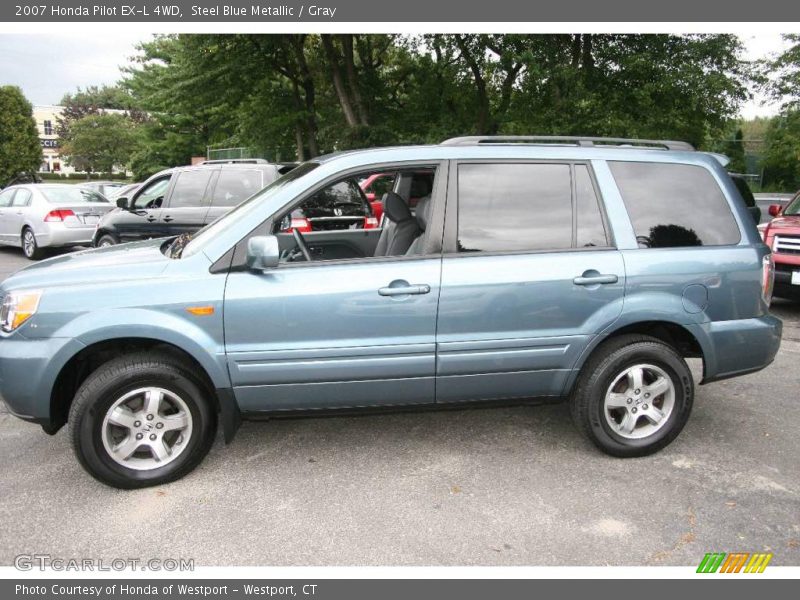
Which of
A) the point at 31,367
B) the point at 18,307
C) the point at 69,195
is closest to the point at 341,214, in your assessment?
the point at 18,307

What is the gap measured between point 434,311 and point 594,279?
0.94 metres

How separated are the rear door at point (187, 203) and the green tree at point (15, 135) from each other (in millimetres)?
25528

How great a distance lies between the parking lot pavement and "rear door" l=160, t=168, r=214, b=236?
495 cm

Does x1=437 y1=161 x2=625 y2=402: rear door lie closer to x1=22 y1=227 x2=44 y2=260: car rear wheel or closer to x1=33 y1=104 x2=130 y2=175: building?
x1=22 y1=227 x2=44 y2=260: car rear wheel

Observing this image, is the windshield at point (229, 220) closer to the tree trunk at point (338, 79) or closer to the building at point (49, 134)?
the tree trunk at point (338, 79)

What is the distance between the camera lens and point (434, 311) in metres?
3.29

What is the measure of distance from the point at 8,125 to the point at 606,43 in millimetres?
27584

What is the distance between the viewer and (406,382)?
3.37 meters

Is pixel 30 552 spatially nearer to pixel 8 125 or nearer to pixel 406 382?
pixel 406 382

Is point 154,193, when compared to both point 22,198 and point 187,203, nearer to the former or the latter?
point 187,203

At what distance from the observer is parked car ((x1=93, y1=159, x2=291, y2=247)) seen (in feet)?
28.7

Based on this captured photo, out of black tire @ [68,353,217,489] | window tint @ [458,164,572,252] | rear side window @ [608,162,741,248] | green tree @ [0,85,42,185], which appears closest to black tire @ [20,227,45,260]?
black tire @ [68,353,217,489]

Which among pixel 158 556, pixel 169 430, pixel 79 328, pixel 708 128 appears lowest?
pixel 158 556

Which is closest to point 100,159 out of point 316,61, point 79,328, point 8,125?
point 8,125
